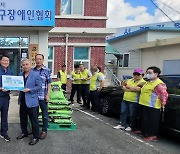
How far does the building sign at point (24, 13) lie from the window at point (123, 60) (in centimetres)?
1123

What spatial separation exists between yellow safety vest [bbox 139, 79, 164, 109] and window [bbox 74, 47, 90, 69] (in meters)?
10.1

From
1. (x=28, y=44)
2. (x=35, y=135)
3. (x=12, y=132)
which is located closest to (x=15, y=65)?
(x=28, y=44)

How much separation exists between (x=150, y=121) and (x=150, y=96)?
55cm

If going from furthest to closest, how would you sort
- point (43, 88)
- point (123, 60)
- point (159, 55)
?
1. point (123, 60)
2. point (159, 55)
3. point (43, 88)

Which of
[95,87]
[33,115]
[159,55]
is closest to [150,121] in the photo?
[33,115]


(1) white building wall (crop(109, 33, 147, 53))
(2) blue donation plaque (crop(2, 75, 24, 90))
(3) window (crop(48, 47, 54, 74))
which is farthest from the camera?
(1) white building wall (crop(109, 33, 147, 53))

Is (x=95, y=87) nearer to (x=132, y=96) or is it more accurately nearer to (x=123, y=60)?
(x=132, y=96)

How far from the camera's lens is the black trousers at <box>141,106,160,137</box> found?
655 cm

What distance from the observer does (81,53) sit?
1686 cm

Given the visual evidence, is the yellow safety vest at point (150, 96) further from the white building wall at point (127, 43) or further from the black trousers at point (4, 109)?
the white building wall at point (127, 43)

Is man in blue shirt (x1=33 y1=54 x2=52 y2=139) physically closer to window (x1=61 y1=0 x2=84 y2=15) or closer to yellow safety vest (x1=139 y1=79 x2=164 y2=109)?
yellow safety vest (x1=139 y1=79 x2=164 y2=109)

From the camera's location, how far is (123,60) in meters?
22.8

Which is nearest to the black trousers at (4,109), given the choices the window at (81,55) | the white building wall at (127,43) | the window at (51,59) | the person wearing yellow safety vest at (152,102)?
the person wearing yellow safety vest at (152,102)

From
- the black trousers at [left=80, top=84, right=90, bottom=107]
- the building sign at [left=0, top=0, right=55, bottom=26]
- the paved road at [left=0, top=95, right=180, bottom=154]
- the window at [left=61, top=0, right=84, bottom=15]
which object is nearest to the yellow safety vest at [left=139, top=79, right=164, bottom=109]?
the paved road at [left=0, top=95, right=180, bottom=154]
